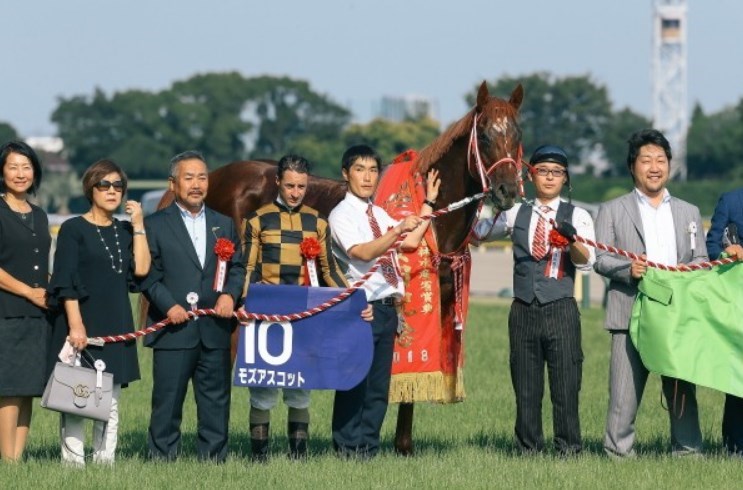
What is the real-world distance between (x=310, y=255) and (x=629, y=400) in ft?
7.16

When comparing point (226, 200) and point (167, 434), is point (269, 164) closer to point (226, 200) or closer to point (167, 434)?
point (226, 200)

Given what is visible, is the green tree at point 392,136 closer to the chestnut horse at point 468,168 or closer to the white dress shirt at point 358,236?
the chestnut horse at point 468,168

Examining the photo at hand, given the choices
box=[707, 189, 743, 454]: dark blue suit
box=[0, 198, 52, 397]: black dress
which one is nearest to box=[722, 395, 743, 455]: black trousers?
box=[707, 189, 743, 454]: dark blue suit

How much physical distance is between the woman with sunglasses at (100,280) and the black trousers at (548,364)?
2.37m

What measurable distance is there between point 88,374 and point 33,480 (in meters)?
0.67

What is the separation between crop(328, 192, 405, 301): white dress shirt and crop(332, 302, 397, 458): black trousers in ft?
0.44

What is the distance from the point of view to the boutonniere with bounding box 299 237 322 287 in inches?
348

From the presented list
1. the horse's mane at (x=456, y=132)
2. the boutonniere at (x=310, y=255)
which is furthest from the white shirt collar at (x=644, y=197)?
the boutonniere at (x=310, y=255)

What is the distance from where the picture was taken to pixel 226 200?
38.1ft

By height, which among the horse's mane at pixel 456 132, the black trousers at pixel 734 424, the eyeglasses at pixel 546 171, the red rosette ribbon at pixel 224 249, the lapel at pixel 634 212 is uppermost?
the horse's mane at pixel 456 132

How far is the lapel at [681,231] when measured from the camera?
911 cm

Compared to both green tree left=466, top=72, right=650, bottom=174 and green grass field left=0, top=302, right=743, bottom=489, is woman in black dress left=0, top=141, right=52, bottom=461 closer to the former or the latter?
green grass field left=0, top=302, right=743, bottom=489

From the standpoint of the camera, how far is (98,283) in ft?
28.2

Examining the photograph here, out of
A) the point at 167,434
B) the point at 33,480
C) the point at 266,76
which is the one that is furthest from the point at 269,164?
the point at 266,76
